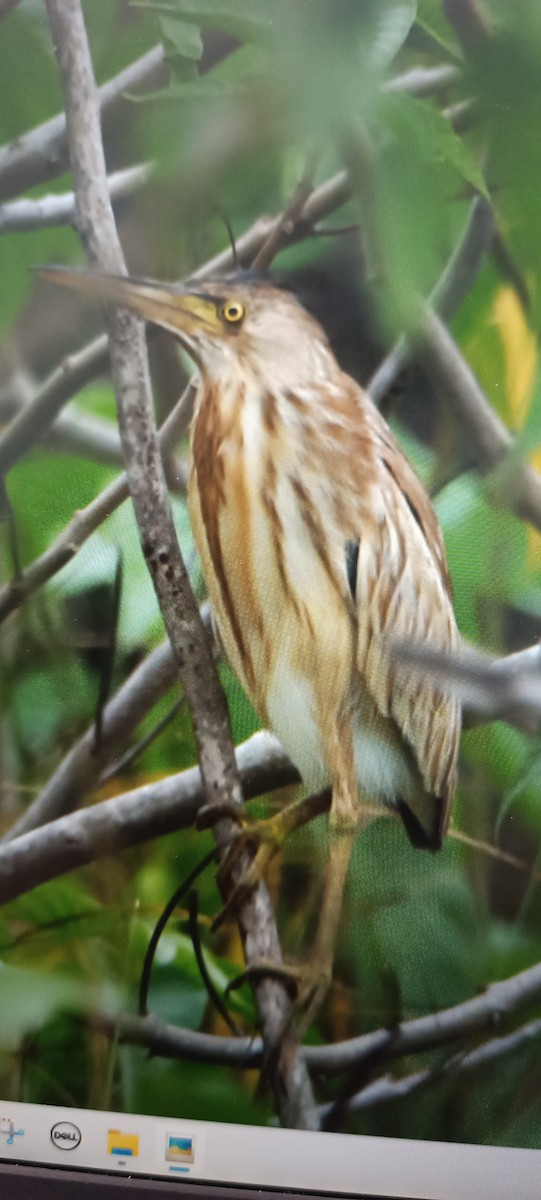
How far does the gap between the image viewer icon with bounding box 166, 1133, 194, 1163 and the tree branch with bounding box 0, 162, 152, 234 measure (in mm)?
817

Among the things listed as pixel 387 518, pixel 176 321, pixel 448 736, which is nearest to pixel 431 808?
pixel 448 736

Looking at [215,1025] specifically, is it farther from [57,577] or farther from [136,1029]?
[57,577]

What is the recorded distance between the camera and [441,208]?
31.0 inches

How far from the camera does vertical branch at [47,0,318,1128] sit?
0.81 metres

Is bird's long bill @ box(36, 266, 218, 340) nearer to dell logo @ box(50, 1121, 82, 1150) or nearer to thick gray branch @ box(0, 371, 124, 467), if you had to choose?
thick gray branch @ box(0, 371, 124, 467)

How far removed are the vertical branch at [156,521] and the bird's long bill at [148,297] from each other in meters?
0.01

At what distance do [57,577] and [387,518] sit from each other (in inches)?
12.1

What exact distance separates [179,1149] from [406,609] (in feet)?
1.67

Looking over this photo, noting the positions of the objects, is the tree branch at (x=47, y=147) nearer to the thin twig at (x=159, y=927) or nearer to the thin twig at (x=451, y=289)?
the thin twig at (x=451, y=289)

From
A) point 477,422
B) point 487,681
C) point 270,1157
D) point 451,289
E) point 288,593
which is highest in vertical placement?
point 451,289

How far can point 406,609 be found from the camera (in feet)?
2.56

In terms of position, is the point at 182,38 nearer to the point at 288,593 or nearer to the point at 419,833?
the point at 288,593

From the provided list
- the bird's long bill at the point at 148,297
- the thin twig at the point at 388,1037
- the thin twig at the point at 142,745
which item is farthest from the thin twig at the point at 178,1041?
the bird's long bill at the point at 148,297

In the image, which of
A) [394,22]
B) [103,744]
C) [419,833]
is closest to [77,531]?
[103,744]
